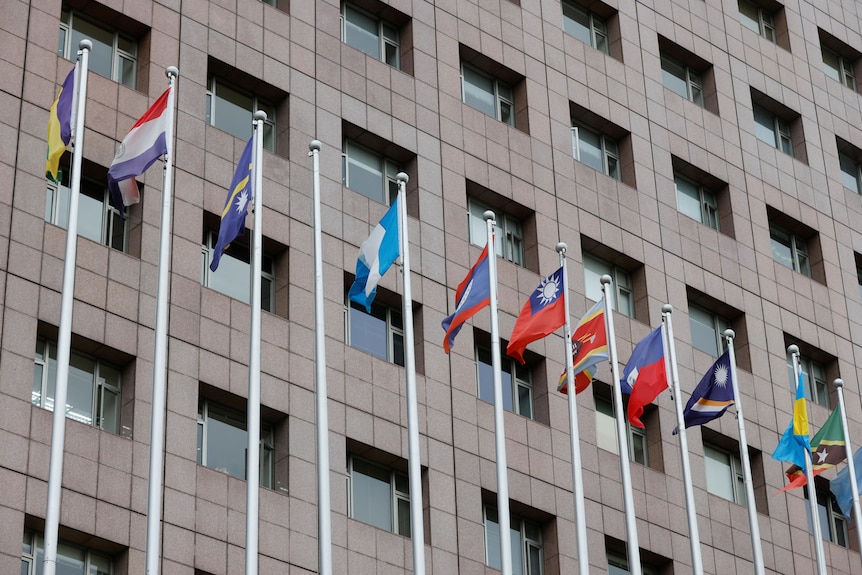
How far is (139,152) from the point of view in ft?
101

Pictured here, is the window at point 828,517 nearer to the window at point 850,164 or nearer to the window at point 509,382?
the window at point 509,382

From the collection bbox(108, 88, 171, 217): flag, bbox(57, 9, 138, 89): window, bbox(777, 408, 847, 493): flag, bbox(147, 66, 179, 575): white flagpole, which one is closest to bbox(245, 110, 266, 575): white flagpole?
bbox(147, 66, 179, 575): white flagpole

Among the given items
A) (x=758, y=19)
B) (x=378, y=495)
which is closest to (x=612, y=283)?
(x=378, y=495)

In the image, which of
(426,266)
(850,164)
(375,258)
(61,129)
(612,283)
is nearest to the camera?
(61,129)

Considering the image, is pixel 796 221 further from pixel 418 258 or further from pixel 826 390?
pixel 418 258

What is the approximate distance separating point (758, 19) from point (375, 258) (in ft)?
95.3

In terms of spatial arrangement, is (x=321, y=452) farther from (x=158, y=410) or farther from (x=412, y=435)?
(x=158, y=410)

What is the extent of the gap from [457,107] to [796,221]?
44.5 feet

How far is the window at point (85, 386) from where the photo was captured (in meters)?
33.6

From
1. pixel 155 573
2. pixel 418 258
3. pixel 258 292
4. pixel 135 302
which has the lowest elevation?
pixel 155 573

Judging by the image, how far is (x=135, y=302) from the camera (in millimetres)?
35031

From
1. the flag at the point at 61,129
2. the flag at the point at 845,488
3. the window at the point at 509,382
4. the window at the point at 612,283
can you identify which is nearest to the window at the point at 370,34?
the window at the point at 612,283

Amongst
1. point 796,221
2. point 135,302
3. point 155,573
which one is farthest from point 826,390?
point 155,573

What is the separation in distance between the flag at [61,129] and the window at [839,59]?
34170 mm
